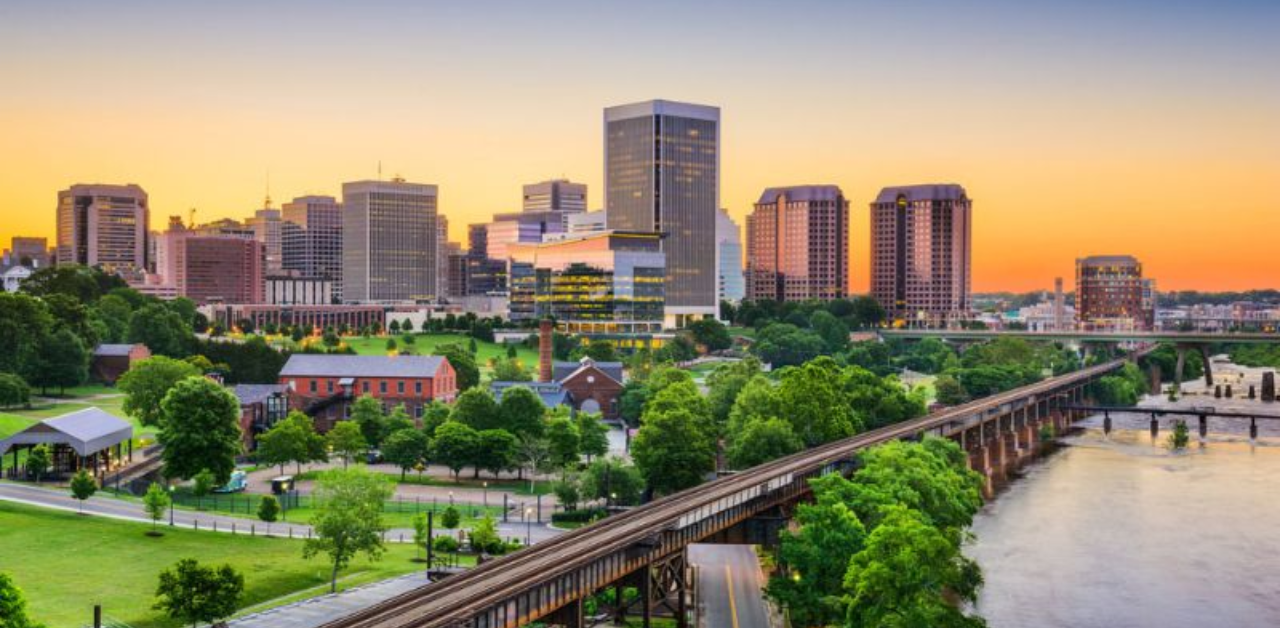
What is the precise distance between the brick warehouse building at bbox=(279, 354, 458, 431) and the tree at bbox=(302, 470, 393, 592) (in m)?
65.7

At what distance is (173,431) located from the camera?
97562 mm

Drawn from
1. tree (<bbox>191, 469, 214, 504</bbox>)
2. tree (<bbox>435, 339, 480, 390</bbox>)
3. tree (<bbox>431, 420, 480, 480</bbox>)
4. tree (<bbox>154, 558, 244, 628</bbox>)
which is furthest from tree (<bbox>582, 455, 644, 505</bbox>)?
tree (<bbox>435, 339, 480, 390</bbox>)

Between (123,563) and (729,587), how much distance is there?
3482cm

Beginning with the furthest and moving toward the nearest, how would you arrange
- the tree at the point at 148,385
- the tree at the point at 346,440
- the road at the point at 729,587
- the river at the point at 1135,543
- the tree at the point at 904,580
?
the tree at the point at 148,385
the tree at the point at 346,440
the river at the point at 1135,543
the road at the point at 729,587
the tree at the point at 904,580

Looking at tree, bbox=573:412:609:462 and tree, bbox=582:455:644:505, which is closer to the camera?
tree, bbox=582:455:644:505

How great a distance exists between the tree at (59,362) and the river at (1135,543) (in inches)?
4087

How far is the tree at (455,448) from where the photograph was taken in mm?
111375

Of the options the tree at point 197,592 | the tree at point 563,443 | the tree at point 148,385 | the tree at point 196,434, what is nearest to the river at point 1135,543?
the tree at point 563,443

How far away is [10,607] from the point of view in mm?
45344

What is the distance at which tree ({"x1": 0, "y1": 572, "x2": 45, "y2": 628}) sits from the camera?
4522cm

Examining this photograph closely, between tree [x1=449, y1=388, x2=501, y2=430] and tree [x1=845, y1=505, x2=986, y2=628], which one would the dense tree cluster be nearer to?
tree [x1=845, y1=505, x2=986, y2=628]

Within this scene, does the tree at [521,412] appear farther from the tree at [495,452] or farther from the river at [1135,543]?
the river at [1135,543]

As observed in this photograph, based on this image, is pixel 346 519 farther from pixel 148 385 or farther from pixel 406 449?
pixel 148 385

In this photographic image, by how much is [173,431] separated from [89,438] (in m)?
7.17
